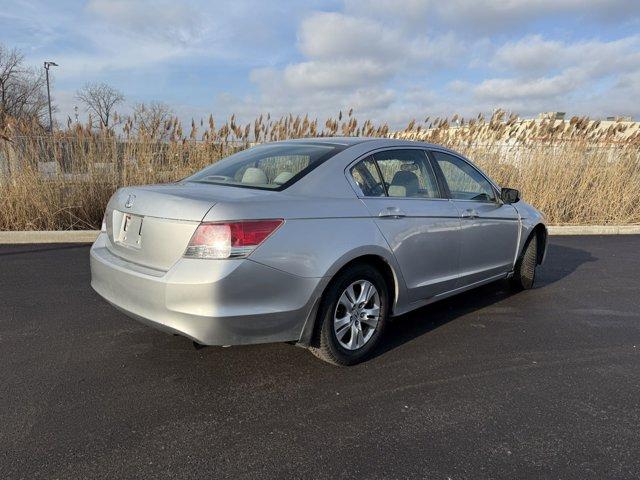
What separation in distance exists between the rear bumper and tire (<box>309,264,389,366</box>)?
20cm

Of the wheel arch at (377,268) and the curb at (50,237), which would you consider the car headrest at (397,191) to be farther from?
the curb at (50,237)

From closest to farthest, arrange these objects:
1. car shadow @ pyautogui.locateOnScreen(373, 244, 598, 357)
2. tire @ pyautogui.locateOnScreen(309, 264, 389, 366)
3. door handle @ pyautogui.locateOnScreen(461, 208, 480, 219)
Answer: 1. tire @ pyautogui.locateOnScreen(309, 264, 389, 366)
2. car shadow @ pyautogui.locateOnScreen(373, 244, 598, 357)
3. door handle @ pyautogui.locateOnScreen(461, 208, 480, 219)

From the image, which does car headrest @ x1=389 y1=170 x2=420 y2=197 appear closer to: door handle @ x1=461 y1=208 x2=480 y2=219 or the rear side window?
the rear side window

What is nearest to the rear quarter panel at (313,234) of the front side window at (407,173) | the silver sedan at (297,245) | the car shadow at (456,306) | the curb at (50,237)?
the silver sedan at (297,245)

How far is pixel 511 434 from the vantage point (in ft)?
8.62

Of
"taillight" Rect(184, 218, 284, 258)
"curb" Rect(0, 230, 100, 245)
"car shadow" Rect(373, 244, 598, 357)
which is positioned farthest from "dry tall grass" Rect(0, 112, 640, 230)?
"taillight" Rect(184, 218, 284, 258)

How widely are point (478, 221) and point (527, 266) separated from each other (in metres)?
1.39

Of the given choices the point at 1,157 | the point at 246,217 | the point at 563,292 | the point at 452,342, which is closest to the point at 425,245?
the point at 452,342

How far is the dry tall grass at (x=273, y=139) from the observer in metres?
8.23

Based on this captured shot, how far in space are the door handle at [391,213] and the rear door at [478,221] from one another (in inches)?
33.7

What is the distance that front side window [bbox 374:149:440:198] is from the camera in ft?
12.2

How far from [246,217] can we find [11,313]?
302 centimetres

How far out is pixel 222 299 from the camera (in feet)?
8.71

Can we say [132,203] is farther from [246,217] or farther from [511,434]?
[511,434]
